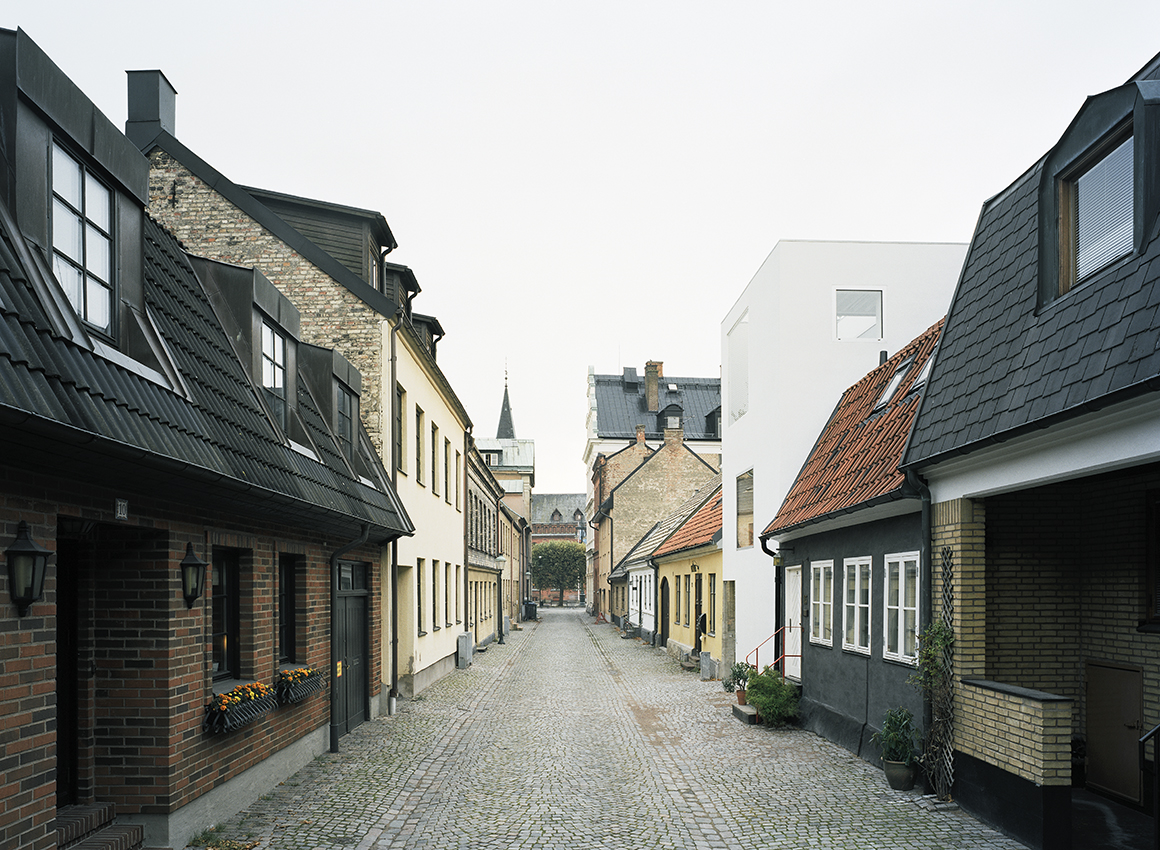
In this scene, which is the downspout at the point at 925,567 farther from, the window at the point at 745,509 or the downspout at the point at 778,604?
the window at the point at 745,509

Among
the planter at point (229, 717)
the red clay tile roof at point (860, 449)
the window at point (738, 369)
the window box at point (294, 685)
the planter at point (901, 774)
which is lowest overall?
the planter at point (901, 774)

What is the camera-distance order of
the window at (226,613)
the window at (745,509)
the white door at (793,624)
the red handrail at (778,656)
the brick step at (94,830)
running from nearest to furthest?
the brick step at (94,830) → the window at (226,613) → the white door at (793,624) → the red handrail at (778,656) → the window at (745,509)

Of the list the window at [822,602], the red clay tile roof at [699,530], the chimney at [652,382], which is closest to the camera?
the window at [822,602]

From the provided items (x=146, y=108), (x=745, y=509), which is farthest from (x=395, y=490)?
(x=146, y=108)

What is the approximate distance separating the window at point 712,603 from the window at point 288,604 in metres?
12.9

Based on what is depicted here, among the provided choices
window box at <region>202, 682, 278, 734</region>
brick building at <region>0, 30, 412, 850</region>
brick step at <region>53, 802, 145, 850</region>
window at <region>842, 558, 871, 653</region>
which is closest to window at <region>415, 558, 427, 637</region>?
brick building at <region>0, 30, 412, 850</region>

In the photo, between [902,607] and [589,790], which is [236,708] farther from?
[902,607]

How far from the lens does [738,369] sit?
18.7 metres

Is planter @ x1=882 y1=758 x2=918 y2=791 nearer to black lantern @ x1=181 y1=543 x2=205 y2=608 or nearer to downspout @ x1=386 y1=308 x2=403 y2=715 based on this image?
black lantern @ x1=181 y1=543 x2=205 y2=608

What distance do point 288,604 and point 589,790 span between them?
3.84 meters

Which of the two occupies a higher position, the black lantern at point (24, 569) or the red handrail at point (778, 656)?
the black lantern at point (24, 569)

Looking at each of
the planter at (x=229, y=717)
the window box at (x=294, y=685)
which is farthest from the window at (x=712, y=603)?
the planter at (x=229, y=717)

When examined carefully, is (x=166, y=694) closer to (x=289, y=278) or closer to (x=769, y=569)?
(x=289, y=278)

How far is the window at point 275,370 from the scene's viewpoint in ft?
33.2
